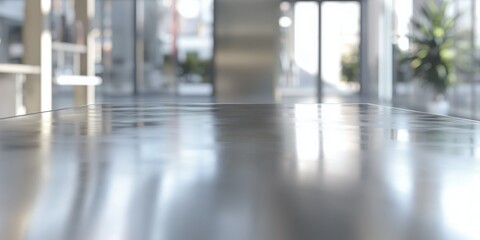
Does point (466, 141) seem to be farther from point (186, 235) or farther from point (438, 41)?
point (438, 41)

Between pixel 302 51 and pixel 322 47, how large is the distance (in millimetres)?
446

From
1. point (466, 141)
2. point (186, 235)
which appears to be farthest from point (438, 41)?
point (186, 235)

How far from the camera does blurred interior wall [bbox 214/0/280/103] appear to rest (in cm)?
395

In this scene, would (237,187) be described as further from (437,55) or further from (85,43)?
(437,55)

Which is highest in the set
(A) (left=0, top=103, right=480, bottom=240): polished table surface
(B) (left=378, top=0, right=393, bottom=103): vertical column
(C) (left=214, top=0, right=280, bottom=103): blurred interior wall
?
(B) (left=378, top=0, right=393, bottom=103): vertical column

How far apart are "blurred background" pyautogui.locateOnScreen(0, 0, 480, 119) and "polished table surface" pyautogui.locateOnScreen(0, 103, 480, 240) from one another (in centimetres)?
481

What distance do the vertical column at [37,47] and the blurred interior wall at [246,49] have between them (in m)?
1.29

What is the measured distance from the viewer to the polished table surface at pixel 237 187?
14.5 inches

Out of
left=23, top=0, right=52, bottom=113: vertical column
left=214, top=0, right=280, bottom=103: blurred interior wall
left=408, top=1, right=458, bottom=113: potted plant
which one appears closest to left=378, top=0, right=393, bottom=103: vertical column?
left=408, top=1, right=458, bottom=113: potted plant

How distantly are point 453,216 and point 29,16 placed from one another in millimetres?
4352

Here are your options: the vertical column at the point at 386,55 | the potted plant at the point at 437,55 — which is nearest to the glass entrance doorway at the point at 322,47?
the vertical column at the point at 386,55

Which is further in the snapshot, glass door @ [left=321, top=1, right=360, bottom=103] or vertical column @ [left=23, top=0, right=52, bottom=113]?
glass door @ [left=321, top=1, right=360, bottom=103]

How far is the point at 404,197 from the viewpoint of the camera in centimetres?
45

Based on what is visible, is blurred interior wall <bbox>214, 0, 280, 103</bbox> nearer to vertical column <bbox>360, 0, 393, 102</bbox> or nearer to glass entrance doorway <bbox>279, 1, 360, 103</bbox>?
vertical column <bbox>360, 0, 393, 102</bbox>
